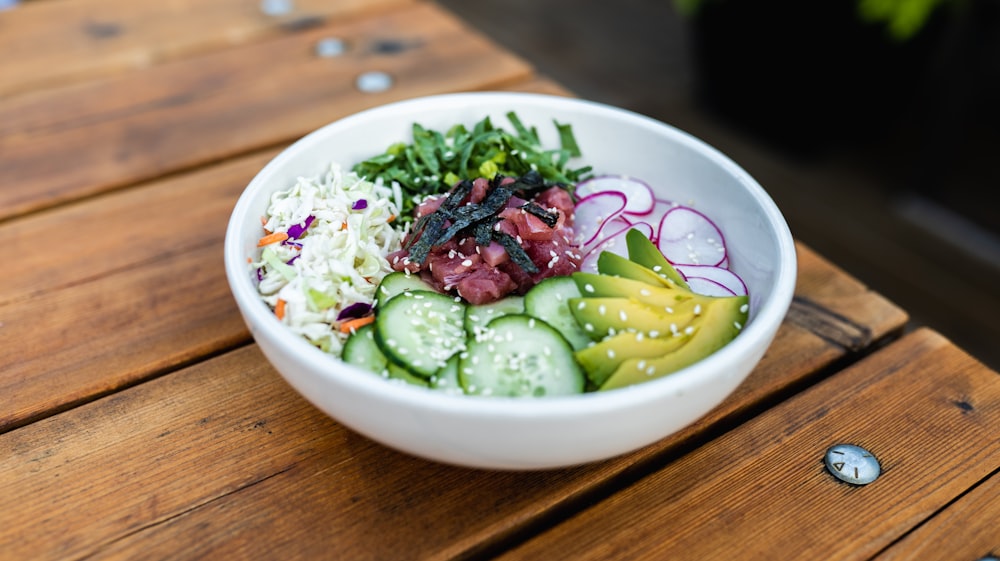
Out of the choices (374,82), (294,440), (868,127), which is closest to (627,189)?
(294,440)

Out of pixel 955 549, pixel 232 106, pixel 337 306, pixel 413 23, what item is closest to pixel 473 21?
pixel 413 23

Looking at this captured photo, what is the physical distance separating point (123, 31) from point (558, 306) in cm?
176

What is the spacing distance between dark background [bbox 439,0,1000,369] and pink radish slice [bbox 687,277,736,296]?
219 cm

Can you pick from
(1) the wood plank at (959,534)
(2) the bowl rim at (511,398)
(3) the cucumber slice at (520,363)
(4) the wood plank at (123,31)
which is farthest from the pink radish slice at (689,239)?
(4) the wood plank at (123,31)

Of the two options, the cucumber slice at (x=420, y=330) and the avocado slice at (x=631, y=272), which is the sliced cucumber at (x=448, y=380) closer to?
the cucumber slice at (x=420, y=330)

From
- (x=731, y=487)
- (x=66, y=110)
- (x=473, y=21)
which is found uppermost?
(x=731, y=487)

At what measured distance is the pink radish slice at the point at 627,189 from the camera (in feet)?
4.53

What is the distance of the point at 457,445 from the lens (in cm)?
93

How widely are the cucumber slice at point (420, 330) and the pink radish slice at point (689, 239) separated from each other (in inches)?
15.1

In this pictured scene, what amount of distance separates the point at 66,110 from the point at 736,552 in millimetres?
1778

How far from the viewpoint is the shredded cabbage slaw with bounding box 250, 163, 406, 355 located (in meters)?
1.10

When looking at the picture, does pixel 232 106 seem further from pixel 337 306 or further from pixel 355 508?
pixel 355 508

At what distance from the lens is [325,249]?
3.94ft

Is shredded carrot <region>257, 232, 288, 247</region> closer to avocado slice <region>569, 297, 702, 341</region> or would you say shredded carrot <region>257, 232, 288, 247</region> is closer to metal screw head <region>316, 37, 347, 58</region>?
avocado slice <region>569, 297, 702, 341</region>
